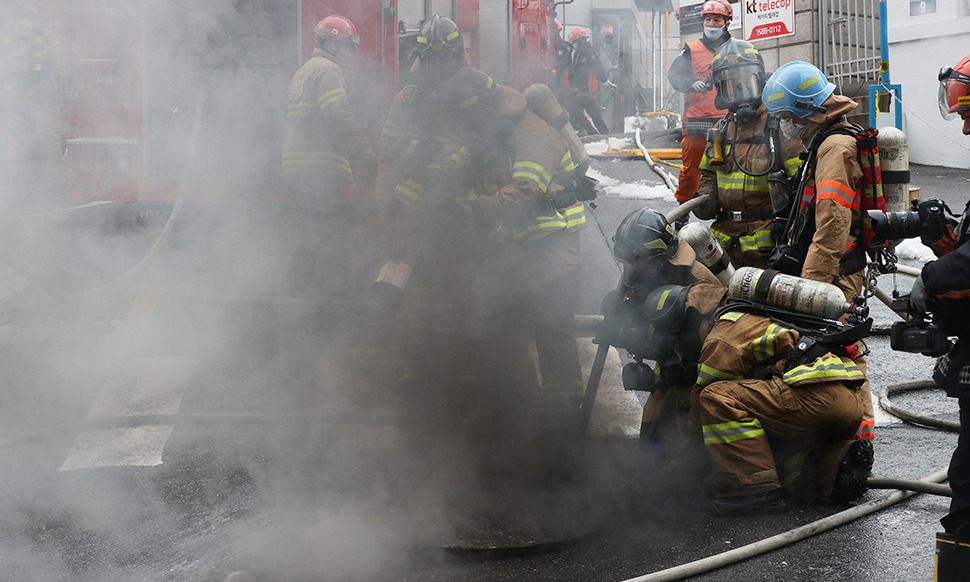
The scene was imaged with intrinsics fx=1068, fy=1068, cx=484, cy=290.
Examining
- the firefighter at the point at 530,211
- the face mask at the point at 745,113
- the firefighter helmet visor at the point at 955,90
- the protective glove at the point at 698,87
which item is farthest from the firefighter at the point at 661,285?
the protective glove at the point at 698,87

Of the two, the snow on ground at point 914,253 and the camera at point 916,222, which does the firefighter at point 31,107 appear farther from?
the snow on ground at point 914,253

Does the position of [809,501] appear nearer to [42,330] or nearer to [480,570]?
[480,570]

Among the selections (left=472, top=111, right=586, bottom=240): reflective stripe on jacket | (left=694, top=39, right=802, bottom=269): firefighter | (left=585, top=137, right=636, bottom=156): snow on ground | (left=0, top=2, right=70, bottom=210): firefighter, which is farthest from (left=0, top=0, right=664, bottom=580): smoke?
(left=585, top=137, right=636, bottom=156): snow on ground

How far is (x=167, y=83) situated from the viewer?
15.3 feet

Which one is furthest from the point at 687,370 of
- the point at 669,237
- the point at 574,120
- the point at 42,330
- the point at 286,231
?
the point at 574,120

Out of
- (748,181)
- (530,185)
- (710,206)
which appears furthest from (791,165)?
(530,185)

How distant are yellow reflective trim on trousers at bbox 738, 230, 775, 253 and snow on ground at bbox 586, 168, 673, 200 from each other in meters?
3.99

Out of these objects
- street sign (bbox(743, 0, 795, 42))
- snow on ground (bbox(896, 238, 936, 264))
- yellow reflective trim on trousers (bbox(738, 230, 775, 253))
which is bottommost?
snow on ground (bbox(896, 238, 936, 264))

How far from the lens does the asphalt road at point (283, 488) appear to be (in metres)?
3.63

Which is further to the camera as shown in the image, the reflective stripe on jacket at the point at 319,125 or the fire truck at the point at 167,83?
the reflective stripe on jacket at the point at 319,125

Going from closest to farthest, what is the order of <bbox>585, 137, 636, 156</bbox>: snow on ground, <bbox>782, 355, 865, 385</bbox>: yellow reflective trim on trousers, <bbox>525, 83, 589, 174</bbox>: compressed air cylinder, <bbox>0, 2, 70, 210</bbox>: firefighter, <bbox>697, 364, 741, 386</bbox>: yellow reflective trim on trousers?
1. <bbox>0, 2, 70, 210</bbox>: firefighter
2. <bbox>782, 355, 865, 385</bbox>: yellow reflective trim on trousers
3. <bbox>697, 364, 741, 386</bbox>: yellow reflective trim on trousers
4. <bbox>525, 83, 589, 174</bbox>: compressed air cylinder
5. <bbox>585, 137, 636, 156</bbox>: snow on ground

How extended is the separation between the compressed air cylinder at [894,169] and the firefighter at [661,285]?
811 millimetres

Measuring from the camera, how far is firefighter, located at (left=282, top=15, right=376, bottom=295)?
18.5 ft

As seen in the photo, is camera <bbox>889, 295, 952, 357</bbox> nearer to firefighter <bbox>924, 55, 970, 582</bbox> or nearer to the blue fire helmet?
firefighter <bbox>924, 55, 970, 582</bbox>
